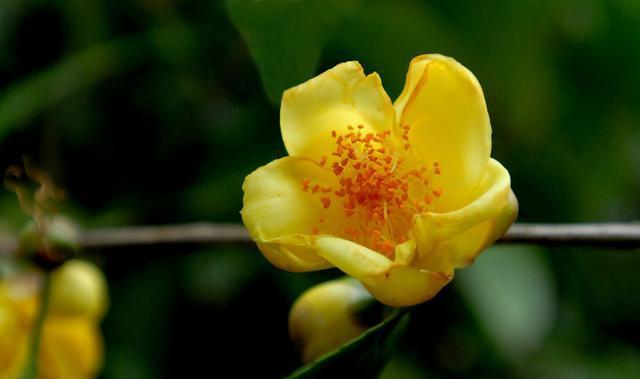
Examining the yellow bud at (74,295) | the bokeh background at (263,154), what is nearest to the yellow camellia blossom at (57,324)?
the yellow bud at (74,295)

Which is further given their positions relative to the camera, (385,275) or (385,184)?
(385,184)

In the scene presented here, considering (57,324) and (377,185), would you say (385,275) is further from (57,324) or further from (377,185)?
(57,324)

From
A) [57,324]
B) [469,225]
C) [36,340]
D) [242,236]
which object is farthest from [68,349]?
[469,225]

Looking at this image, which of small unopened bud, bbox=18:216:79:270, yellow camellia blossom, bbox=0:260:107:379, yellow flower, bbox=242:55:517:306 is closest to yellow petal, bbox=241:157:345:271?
yellow flower, bbox=242:55:517:306

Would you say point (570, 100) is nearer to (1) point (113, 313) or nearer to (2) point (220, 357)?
(2) point (220, 357)

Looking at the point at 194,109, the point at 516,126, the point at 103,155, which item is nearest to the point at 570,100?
the point at 516,126

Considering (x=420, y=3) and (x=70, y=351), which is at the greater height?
(x=420, y=3)

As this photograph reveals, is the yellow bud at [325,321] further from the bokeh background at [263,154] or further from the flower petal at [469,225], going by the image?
the bokeh background at [263,154]
